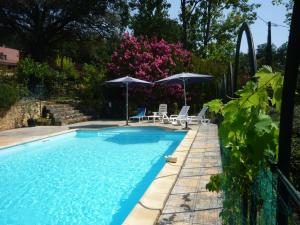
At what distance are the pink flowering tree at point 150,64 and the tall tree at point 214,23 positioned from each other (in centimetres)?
1138

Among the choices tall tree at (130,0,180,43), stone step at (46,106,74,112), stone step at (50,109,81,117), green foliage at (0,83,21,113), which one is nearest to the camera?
green foliage at (0,83,21,113)

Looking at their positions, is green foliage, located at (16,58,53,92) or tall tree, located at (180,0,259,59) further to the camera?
tall tree, located at (180,0,259,59)

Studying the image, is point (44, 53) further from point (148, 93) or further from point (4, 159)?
point (4, 159)

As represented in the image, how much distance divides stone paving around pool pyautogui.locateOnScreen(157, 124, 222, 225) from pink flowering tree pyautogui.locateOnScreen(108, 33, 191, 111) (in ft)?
40.1

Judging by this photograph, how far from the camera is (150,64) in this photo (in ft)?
66.8

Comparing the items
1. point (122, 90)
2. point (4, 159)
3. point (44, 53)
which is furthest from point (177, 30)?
point (4, 159)

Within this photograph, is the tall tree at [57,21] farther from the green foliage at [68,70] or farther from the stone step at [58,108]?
the stone step at [58,108]

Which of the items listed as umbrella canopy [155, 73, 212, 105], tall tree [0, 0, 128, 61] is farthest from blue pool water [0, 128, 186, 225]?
tall tree [0, 0, 128, 61]

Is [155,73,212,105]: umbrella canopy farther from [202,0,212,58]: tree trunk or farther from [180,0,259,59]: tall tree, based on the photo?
[202,0,212,58]: tree trunk

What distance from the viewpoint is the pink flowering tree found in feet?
66.5

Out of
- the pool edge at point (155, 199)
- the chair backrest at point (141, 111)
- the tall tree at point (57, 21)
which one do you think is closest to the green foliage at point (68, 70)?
the tall tree at point (57, 21)

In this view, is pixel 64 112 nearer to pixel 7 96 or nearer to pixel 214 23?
pixel 7 96

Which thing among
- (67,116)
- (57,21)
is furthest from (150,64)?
(57,21)

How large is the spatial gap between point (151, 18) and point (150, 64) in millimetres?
14550
